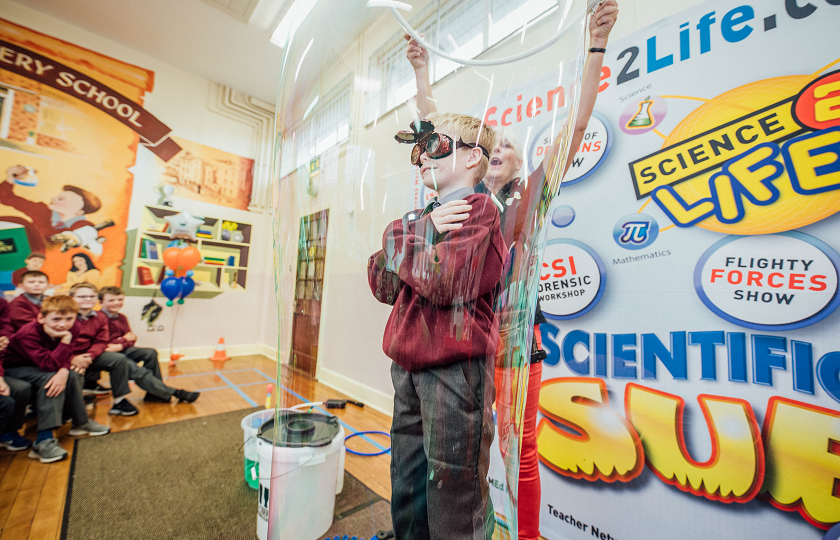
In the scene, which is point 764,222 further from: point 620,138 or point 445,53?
point 445,53

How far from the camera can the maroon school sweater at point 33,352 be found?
69.8 inches

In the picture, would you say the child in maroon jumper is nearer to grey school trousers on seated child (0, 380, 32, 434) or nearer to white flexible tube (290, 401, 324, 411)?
grey school trousers on seated child (0, 380, 32, 434)

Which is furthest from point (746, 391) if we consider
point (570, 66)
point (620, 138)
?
point (570, 66)

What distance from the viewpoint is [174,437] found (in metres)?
1.84

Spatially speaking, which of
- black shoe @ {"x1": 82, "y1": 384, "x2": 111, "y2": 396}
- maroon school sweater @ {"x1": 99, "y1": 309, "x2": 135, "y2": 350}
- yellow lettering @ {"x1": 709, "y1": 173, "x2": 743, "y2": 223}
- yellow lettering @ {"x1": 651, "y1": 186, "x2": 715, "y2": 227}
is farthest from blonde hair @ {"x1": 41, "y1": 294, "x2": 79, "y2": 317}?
yellow lettering @ {"x1": 709, "y1": 173, "x2": 743, "y2": 223}

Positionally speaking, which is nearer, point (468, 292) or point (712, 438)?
point (468, 292)

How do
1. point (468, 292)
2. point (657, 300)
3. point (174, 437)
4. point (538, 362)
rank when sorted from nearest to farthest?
point (468, 292)
point (538, 362)
point (657, 300)
point (174, 437)

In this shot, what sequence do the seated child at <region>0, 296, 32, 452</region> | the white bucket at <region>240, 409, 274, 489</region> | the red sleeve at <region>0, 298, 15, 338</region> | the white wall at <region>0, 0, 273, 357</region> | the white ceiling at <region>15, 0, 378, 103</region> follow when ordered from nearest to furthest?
the white bucket at <region>240, 409, 274, 489</region>, the seated child at <region>0, 296, 32, 452</region>, the red sleeve at <region>0, 298, 15, 338</region>, the white ceiling at <region>15, 0, 378, 103</region>, the white wall at <region>0, 0, 273, 357</region>

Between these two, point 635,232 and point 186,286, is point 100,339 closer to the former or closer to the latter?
point 186,286

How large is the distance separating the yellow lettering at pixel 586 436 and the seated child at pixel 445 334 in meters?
0.93

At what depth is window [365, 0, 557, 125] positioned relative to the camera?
0.31 metres

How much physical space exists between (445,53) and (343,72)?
13cm

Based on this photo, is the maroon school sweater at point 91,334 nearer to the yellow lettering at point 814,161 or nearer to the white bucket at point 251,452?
the white bucket at point 251,452

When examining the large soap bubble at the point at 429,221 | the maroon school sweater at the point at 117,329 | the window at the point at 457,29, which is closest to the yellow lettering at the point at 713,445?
the large soap bubble at the point at 429,221
